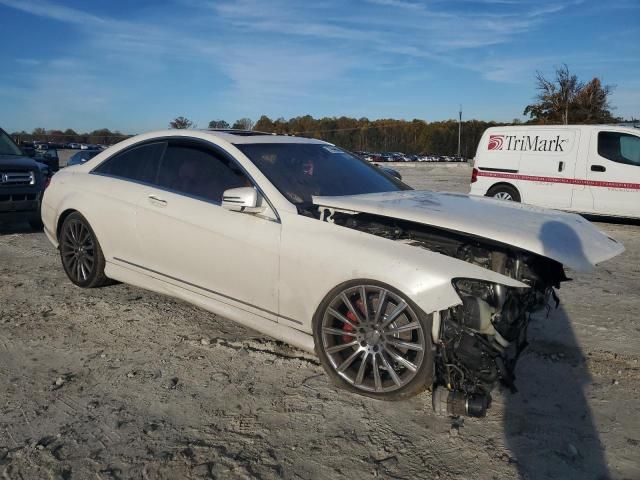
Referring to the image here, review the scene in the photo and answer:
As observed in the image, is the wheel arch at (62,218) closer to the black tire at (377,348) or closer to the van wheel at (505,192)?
the black tire at (377,348)

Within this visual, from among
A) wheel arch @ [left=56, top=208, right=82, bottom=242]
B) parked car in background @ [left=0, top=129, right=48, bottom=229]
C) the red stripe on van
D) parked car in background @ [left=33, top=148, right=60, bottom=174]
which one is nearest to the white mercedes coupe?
wheel arch @ [left=56, top=208, right=82, bottom=242]

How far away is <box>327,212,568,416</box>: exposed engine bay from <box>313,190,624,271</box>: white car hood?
0.37ft

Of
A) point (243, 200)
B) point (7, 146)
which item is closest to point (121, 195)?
point (243, 200)

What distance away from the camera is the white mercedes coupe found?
290 cm

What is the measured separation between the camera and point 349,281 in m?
3.13

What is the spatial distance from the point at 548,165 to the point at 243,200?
902cm

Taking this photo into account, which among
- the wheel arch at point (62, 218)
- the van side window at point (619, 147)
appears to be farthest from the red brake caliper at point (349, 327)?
the van side window at point (619, 147)

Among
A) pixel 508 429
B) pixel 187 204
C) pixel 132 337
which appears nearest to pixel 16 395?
pixel 132 337

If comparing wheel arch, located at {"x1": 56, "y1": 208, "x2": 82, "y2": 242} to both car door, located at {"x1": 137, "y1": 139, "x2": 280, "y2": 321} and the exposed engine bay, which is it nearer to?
car door, located at {"x1": 137, "y1": 139, "x2": 280, "y2": 321}

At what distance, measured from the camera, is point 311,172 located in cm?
405

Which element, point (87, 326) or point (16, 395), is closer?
point (16, 395)

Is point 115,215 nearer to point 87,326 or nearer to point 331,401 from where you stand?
point 87,326

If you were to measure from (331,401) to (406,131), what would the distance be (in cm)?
7004

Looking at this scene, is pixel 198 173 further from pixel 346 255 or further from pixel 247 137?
pixel 346 255
